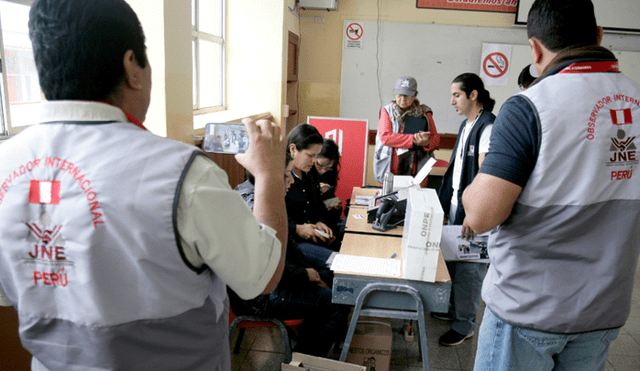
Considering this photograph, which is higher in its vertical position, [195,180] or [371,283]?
[195,180]

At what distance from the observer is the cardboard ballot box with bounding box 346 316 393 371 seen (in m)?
2.05

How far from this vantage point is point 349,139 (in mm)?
4406

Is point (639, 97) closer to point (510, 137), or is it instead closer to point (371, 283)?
point (510, 137)

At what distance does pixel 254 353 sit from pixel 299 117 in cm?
363

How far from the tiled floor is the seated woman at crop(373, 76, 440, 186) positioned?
4.76 feet

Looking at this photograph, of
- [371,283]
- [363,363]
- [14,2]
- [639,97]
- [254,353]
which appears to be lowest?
[254,353]

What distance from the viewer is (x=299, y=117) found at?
5.54 metres

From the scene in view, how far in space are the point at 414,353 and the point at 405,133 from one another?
6.08ft

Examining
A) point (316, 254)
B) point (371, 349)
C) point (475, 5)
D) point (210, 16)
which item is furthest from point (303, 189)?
point (475, 5)

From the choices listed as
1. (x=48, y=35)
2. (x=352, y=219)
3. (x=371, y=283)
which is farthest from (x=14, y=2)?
(x=352, y=219)

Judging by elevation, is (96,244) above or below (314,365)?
above

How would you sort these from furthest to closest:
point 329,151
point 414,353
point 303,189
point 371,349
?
point 329,151 < point 303,189 < point 414,353 < point 371,349

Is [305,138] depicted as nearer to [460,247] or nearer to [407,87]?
[460,247]

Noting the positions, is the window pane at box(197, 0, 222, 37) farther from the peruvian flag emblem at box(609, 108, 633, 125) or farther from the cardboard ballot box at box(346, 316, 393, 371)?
the peruvian flag emblem at box(609, 108, 633, 125)
